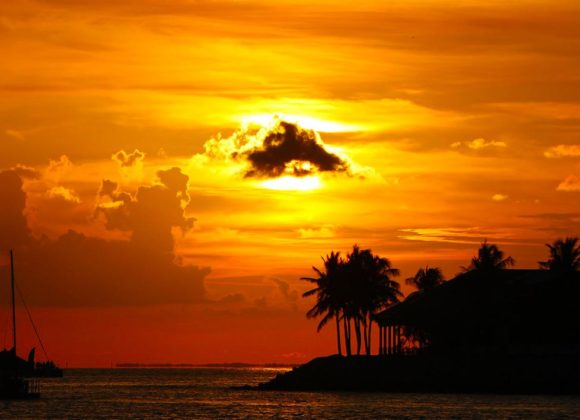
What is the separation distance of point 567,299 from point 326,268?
31.2m

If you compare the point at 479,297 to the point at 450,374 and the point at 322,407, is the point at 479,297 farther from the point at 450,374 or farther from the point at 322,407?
the point at 322,407

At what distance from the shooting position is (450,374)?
12031 cm

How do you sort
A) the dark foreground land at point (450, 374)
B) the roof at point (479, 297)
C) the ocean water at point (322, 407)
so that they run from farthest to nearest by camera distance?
the roof at point (479, 297) < the dark foreground land at point (450, 374) < the ocean water at point (322, 407)

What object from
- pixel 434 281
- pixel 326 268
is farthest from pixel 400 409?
pixel 434 281

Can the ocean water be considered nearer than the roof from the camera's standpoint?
Yes

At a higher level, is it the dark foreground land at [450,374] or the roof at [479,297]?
the roof at [479,297]

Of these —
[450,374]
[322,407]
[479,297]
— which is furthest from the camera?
[479,297]

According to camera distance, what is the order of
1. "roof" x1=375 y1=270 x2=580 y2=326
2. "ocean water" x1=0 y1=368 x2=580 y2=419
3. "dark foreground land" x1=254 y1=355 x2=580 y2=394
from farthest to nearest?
"roof" x1=375 y1=270 x2=580 y2=326 < "dark foreground land" x1=254 y1=355 x2=580 y2=394 < "ocean water" x1=0 y1=368 x2=580 y2=419

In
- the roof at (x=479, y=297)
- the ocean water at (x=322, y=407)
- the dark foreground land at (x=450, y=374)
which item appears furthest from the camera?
the roof at (x=479, y=297)

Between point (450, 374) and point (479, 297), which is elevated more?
point (479, 297)

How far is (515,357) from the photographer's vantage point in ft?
385

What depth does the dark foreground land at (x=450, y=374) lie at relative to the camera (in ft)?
380

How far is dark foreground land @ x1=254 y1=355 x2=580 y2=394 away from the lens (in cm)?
11581

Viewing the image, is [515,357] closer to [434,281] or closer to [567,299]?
[567,299]
